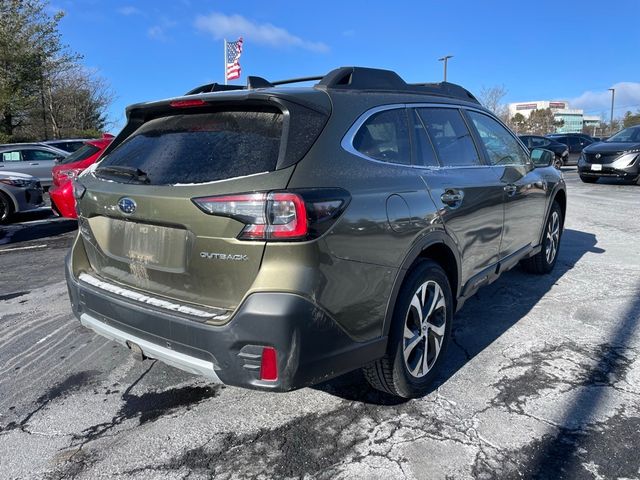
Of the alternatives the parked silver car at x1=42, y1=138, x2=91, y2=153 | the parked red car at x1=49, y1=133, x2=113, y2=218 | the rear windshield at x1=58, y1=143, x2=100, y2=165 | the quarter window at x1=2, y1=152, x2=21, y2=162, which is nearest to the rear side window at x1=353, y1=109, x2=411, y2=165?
the parked red car at x1=49, y1=133, x2=113, y2=218

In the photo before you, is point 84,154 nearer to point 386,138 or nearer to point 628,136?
point 386,138

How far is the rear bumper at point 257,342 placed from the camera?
209 centimetres

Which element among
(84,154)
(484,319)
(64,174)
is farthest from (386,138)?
(84,154)

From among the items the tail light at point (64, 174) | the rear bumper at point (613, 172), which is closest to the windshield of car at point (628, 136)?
the rear bumper at point (613, 172)

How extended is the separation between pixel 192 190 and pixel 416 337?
4.95ft

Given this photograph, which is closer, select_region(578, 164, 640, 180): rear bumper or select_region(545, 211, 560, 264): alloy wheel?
select_region(545, 211, 560, 264): alloy wheel

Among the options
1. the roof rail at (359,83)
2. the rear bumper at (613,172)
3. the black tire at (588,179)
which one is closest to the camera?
the roof rail at (359,83)

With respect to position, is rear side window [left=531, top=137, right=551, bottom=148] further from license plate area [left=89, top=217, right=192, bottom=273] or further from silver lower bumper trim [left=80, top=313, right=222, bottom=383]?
silver lower bumper trim [left=80, top=313, right=222, bottom=383]

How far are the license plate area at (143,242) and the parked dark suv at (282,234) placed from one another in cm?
1

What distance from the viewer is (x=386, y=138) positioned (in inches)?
111

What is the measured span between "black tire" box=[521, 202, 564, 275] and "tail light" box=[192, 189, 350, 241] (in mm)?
3765

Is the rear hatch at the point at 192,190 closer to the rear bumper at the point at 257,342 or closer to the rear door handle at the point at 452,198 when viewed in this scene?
the rear bumper at the point at 257,342

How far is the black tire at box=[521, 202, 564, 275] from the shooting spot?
17.2 feet

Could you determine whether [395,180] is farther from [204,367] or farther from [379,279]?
[204,367]
